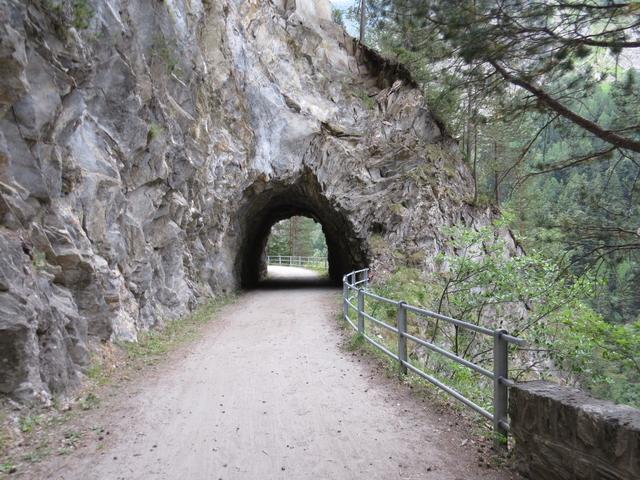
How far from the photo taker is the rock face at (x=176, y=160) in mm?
5832

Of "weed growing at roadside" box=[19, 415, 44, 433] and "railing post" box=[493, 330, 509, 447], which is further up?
"railing post" box=[493, 330, 509, 447]

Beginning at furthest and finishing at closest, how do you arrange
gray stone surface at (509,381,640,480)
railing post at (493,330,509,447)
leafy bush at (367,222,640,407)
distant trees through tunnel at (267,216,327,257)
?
distant trees through tunnel at (267,216,327,257) → leafy bush at (367,222,640,407) → railing post at (493,330,509,447) → gray stone surface at (509,381,640,480)

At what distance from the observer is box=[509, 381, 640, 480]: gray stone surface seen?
267 centimetres

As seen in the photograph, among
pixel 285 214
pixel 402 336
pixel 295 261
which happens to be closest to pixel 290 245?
pixel 295 261

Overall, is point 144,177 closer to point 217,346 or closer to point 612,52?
point 217,346

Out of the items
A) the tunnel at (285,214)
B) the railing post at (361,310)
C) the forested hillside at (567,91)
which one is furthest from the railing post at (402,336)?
the tunnel at (285,214)

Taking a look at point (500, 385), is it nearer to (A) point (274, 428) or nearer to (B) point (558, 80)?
(A) point (274, 428)

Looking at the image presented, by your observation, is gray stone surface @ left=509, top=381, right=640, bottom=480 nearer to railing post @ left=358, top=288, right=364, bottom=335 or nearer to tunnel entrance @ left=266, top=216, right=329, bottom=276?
railing post @ left=358, top=288, right=364, bottom=335

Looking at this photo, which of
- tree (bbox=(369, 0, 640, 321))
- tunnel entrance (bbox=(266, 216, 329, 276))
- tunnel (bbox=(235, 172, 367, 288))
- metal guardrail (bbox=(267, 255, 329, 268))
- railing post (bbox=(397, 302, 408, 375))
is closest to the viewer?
tree (bbox=(369, 0, 640, 321))

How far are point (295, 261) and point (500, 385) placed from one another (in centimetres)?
4017

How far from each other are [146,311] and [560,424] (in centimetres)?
900

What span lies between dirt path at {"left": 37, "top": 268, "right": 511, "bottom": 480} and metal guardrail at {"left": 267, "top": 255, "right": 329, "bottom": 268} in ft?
113

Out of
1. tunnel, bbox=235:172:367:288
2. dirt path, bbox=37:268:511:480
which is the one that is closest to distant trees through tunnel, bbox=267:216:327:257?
tunnel, bbox=235:172:367:288

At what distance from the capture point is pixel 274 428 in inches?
187
